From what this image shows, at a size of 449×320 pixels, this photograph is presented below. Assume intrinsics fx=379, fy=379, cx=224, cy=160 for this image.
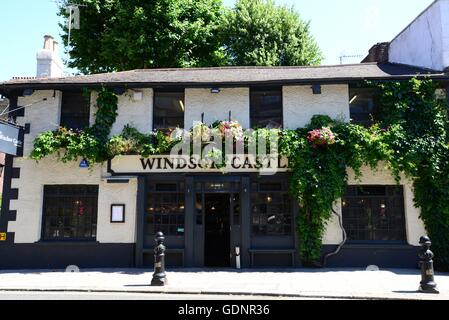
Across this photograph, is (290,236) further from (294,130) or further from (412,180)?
(412,180)

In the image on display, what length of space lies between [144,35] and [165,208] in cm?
1171

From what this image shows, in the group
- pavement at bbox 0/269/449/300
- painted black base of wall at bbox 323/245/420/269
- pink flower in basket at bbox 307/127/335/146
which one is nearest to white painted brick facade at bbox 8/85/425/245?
painted black base of wall at bbox 323/245/420/269

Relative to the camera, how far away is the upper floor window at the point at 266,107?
1228cm

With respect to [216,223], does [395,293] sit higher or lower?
lower

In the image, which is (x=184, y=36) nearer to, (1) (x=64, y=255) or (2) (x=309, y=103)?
(2) (x=309, y=103)

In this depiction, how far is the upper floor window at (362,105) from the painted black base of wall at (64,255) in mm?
8183

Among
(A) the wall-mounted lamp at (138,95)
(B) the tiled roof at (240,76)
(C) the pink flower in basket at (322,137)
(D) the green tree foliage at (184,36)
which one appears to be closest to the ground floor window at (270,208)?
(C) the pink flower in basket at (322,137)

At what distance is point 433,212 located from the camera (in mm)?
11031

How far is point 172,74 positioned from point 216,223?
5618 mm

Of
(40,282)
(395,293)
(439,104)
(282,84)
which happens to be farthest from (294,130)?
(40,282)

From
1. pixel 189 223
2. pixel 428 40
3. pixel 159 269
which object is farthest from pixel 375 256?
pixel 428 40

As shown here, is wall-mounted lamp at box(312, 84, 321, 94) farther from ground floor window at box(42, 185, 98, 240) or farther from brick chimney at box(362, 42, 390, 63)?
ground floor window at box(42, 185, 98, 240)

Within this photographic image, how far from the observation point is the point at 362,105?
12.4 meters

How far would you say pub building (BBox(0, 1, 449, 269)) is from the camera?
11555mm
